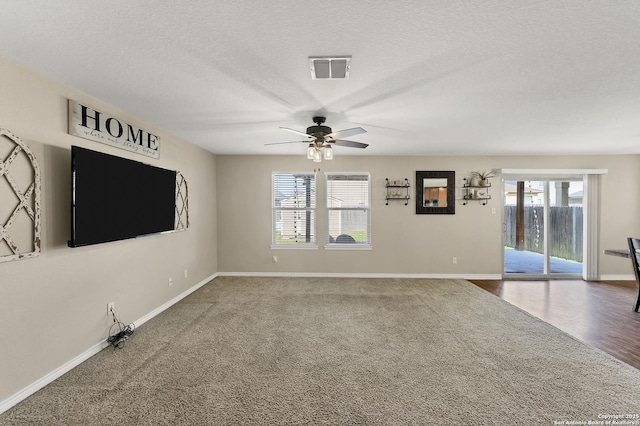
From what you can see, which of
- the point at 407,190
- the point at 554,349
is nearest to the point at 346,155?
the point at 407,190

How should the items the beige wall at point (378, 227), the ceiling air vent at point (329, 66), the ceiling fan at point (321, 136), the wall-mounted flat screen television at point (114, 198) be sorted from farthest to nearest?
the beige wall at point (378, 227)
the ceiling fan at point (321, 136)
the wall-mounted flat screen television at point (114, 198)
the ceiling air vent at point (329, 66)

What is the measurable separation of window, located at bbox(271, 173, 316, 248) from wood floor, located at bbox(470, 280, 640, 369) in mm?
3429

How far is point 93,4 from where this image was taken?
150 centimetres

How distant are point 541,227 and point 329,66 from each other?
588 centimetres

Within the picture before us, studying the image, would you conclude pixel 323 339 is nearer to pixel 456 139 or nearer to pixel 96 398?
pixel 96 398

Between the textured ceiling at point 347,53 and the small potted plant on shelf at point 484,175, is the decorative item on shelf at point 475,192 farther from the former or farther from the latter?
the textured ceiling at point 347,53

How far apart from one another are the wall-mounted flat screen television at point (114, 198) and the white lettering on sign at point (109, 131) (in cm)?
22

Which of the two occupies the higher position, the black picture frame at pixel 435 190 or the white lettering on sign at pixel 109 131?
the white lettering on sign at pixel 109 131

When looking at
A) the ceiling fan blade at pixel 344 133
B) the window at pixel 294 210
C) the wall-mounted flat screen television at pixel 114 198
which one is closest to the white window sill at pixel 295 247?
the window at pixel 294 210

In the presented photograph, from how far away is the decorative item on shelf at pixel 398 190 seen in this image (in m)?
5.81

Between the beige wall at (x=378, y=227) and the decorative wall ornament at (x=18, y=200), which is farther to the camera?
the beige wall at (x=378, y=227)

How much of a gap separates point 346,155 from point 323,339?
12.2ft

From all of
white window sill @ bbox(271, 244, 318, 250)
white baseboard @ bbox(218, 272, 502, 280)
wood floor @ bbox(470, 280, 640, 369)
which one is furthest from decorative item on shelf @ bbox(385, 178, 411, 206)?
wood floor @ bbox(470, 280, 640, 369)

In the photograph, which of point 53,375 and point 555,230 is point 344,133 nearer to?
point 53,375
